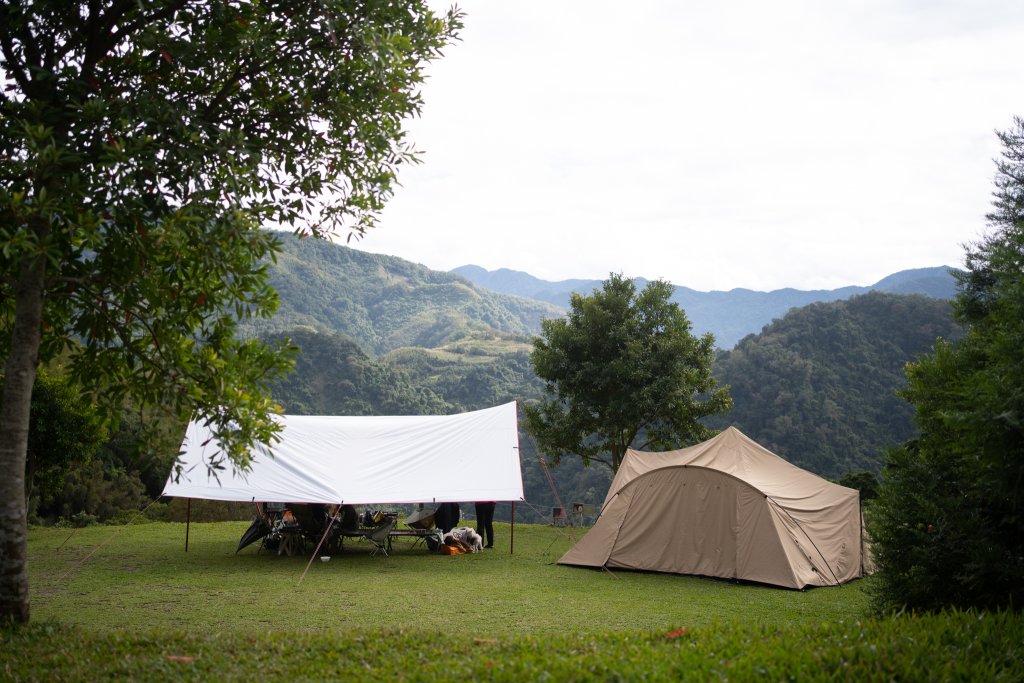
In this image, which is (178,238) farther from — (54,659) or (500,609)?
(500,609)

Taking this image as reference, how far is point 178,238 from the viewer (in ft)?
18.4

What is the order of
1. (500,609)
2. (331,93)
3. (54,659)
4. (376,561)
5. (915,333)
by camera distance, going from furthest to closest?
(915,333)
(376,561)
(500,609)
(331,93)
(54,659)

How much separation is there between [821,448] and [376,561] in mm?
23800

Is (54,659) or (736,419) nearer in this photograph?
(54,659)

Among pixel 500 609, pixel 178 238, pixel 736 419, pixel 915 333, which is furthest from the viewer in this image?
pixel 915 333

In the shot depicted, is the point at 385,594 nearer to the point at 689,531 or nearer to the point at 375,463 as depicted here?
the point at 375,463

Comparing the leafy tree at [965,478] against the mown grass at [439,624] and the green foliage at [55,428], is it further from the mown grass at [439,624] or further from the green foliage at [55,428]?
the green foliage at [55,428]

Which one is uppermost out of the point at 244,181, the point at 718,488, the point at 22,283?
the point at 244,181

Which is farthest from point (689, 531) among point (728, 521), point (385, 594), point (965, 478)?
point (965, 478)

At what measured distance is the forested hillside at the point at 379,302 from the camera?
8750 cm

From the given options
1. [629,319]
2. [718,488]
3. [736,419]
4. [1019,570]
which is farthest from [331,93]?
[736,419]

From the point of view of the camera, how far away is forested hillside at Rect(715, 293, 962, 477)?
106 feet

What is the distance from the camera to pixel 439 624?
7586 millimetres

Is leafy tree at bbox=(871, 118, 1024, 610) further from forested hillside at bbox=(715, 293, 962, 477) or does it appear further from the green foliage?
forested hillside at bbox=(715, 293, 962, 477)
